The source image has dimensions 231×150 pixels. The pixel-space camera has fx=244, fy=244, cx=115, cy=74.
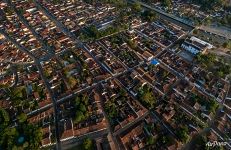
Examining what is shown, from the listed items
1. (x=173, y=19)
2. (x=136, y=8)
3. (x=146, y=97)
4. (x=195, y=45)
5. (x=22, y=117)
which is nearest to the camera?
(x=22, y=117)

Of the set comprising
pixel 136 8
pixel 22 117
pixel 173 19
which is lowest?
pixel 173 19

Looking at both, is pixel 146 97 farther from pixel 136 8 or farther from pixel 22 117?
pixel 136 8

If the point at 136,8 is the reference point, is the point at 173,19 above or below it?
below

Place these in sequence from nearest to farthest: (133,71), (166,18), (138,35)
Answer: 1. (133,71)
2. (138,35)
3. (166,18)

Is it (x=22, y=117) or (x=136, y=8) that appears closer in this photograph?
(x=22, y=117)

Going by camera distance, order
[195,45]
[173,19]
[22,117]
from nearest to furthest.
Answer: [22,117] → [195,45] → [173,19]

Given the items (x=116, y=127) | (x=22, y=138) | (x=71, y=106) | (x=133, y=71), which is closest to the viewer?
(x=22, y=138)

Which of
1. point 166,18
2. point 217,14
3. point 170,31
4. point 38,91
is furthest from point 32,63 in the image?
point 217,14

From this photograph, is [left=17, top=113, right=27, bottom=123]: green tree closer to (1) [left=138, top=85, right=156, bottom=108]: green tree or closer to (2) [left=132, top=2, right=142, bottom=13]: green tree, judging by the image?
(1) [left=138, top=85, right=156, bottom=108]: green tree

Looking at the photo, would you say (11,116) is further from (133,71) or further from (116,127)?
(133,71)

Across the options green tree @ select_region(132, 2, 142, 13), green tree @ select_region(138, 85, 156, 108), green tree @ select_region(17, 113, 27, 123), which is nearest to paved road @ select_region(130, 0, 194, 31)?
green tree @ select_region(132, 2, 142, 13)

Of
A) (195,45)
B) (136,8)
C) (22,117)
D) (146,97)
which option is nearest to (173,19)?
(136,8)
